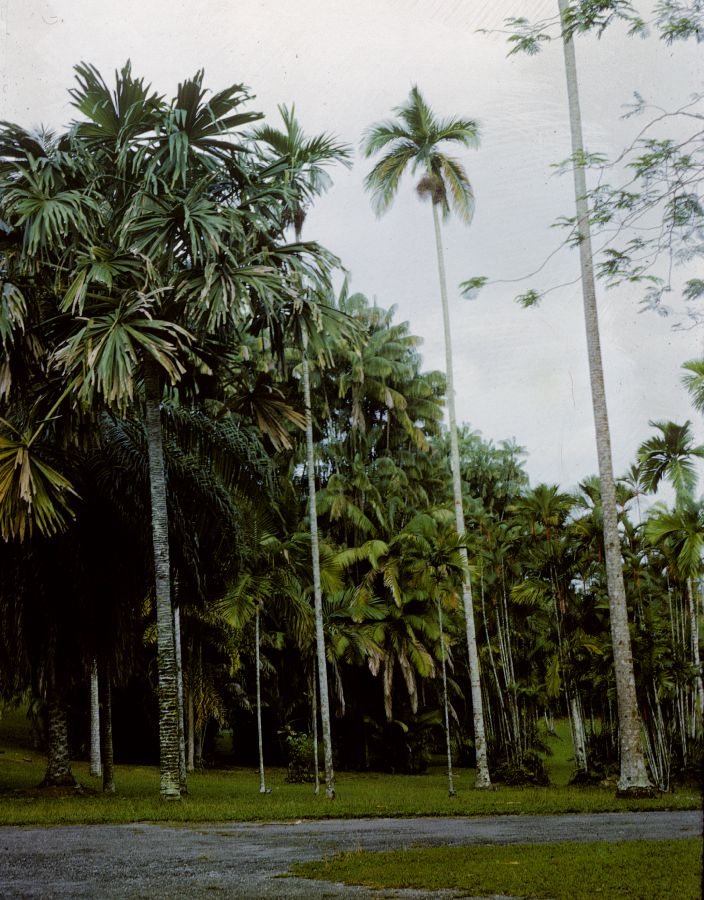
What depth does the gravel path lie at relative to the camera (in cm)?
679

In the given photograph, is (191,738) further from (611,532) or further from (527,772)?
(611,532)

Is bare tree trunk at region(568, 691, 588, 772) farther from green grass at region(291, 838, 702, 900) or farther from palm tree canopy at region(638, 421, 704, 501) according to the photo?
green grass at region(291, 838, 702, 900)

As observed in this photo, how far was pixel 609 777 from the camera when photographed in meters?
25.7

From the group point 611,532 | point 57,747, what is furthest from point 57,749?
point 611,532

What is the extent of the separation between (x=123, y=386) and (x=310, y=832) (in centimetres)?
662

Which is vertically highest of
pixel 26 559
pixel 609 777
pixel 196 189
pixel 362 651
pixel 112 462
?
pixel 196 189

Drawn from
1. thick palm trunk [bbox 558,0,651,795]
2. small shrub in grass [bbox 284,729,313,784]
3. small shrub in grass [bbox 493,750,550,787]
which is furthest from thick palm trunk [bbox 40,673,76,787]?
small shrub in grass [bbox 493,750,550,787]

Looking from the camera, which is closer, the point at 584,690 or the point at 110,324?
the point at 110,324

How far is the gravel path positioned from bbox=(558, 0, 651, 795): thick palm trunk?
4.00 m

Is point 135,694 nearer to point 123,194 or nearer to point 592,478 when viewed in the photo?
point 592,478

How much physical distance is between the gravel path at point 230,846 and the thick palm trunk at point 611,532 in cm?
400

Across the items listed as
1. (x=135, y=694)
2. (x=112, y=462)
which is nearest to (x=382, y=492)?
(x=135, y=694)

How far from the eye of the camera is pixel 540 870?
714 centimetres

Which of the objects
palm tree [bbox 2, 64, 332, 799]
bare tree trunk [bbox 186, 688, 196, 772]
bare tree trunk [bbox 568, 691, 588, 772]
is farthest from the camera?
bare tree trunk [bbox 186, 688, 196, 772]
